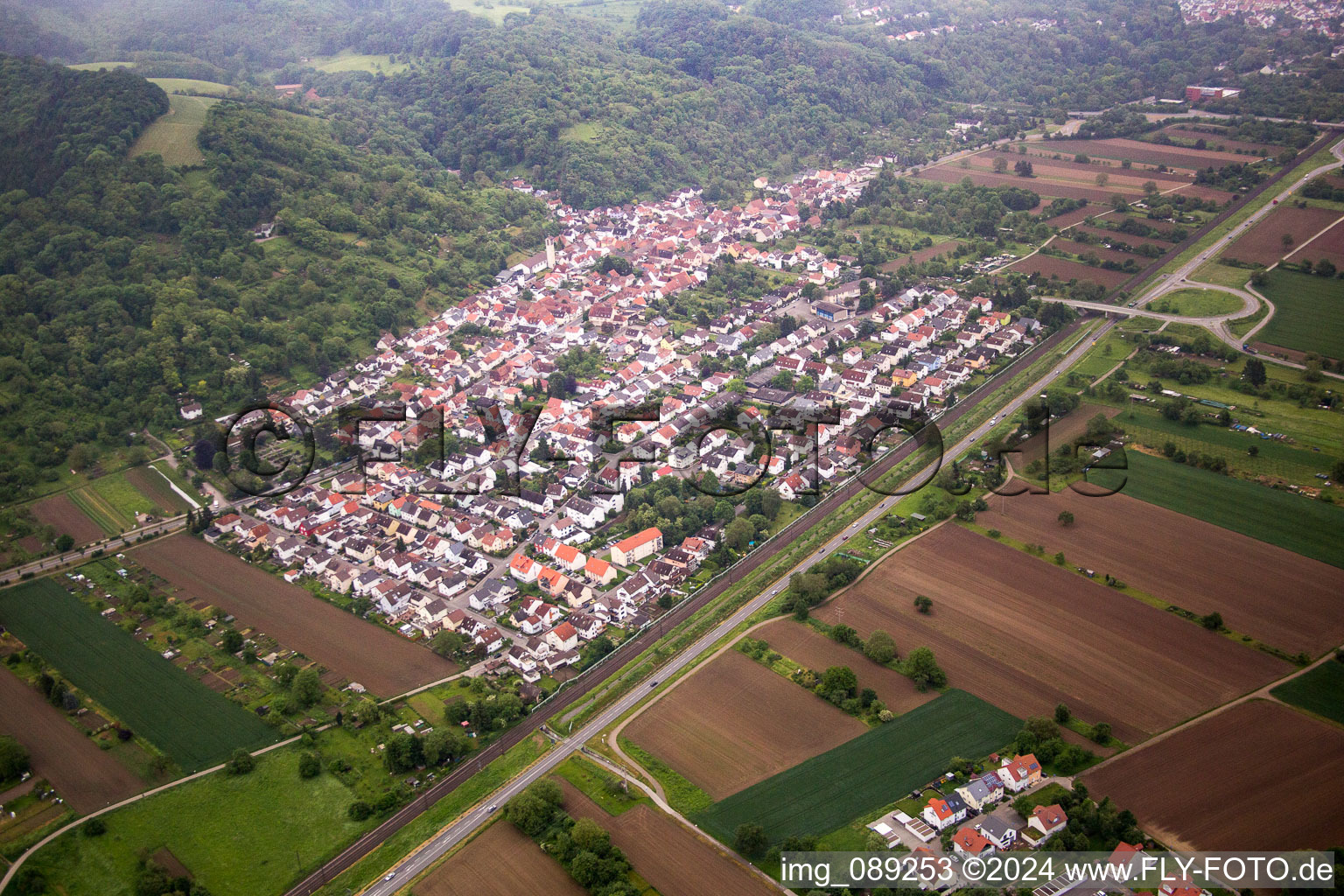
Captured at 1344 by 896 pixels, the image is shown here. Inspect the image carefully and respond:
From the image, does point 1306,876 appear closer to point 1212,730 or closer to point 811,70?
point 1212,730

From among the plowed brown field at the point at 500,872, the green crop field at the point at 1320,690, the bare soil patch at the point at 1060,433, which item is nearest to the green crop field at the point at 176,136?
the plowed brown field at the point at 500,872

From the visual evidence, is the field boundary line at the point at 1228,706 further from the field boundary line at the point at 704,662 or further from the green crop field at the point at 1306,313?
the green crop field at the point at 1306,313

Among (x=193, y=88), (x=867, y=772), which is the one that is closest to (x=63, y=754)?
(x=867, y=772)

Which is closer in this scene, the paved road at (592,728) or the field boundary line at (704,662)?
the paved road at (592,728)

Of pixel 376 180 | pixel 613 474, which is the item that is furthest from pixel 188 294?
pixel 613 474

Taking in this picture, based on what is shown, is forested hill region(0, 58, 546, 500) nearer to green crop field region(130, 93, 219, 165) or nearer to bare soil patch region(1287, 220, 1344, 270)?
green crop field region(130, 93, 219, 165)

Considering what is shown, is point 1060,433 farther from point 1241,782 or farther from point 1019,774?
point 1019,774
